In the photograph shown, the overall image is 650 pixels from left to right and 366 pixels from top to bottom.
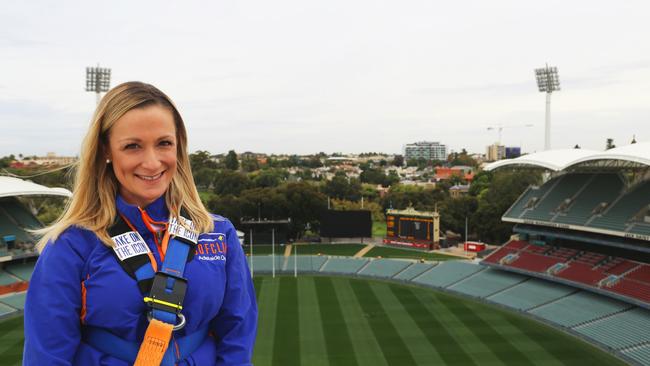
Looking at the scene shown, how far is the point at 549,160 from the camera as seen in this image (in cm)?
2845

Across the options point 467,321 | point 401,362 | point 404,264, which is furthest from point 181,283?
point 404,264

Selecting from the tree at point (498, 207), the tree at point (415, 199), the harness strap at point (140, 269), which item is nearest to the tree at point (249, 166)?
the tree at point (415, 199)

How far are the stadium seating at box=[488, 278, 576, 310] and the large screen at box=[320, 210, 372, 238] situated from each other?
17046mm

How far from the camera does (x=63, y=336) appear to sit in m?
1.71

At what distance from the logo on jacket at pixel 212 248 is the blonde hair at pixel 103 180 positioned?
0.05 m

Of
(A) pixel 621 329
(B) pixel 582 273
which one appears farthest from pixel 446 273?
(A) pixel 621 329

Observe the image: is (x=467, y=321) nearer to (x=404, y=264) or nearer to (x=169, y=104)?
(x=404, y=264)

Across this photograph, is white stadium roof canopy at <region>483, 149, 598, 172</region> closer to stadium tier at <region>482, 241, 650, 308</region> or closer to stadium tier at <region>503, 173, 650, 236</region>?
stadium tier at <region>503, 173, 650, 236</region>

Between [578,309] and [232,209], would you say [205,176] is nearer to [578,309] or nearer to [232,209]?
[232,209]

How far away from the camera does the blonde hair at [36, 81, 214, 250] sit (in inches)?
74.1

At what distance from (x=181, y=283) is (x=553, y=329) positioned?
81.9 feet

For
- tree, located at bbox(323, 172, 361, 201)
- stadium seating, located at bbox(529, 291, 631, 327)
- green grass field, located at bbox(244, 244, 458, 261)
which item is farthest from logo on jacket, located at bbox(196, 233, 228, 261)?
tree, located at bbox(323, 172, 361, 201)

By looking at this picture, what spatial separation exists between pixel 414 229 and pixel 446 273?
9141 mm

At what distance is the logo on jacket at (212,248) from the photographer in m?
1.99
